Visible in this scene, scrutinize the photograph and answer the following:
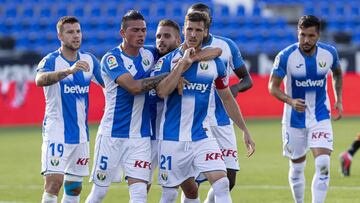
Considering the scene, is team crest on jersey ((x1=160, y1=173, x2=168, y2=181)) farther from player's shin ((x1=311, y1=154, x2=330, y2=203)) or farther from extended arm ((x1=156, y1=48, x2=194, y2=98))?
player's shin ((x1=311, y1=154, x2=330, y2=203))

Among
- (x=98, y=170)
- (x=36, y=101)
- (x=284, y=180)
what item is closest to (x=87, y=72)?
(x=98, y=170)

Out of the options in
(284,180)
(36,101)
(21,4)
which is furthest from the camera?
(21,4)

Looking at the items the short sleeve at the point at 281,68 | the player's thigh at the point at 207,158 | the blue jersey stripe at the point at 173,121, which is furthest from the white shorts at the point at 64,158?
the short sleeve at the point at 281,68

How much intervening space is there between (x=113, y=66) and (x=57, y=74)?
0.58 metres

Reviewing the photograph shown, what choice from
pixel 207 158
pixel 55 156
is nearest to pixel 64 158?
pixel 55 156

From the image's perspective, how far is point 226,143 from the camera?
33.9 ft

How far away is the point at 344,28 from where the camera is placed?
107ft

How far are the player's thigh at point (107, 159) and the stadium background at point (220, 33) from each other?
320cm

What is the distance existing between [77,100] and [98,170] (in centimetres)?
92

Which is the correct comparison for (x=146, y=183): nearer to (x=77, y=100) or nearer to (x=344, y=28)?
(x=77, y=100)

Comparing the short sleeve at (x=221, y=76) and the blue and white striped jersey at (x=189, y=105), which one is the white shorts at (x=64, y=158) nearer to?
the blue and white striped jersey at (x=189, y=105)

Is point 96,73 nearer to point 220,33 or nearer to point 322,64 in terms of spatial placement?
point 322,64

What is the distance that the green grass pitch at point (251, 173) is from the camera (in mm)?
12398

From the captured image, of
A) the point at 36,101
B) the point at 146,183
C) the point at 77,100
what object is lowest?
the point at 36,101
